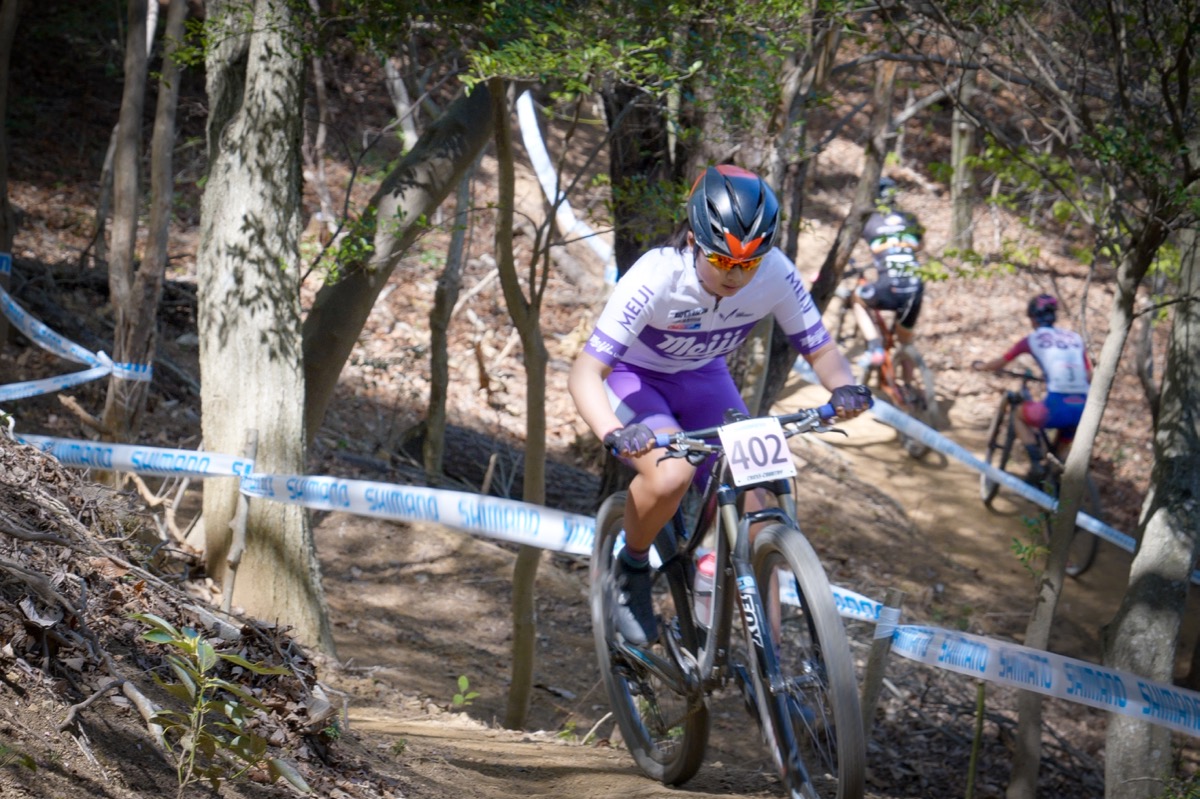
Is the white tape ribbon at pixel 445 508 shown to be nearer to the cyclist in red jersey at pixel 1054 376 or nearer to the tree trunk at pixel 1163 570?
the tree trunk at pixel 1163 570

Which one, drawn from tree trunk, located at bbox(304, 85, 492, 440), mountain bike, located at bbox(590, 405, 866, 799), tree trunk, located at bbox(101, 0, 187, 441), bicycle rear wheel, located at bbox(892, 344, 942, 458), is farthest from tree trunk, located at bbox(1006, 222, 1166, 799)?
bicycle rear wheel, located at bbox(892, 344, 942, 458)

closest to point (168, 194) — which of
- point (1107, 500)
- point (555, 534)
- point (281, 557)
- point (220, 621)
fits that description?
point (281, 557)

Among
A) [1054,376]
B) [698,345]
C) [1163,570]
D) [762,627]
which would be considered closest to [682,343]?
[698,345]

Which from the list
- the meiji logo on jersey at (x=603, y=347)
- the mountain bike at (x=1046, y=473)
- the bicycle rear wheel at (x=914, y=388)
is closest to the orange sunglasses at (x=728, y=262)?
the meiji logo on jersey at (x=603, y=347)

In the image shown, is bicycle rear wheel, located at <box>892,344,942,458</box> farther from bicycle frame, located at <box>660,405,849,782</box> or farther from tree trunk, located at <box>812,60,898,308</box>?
bicycle frame, located at <box>660,405,849,782</box>

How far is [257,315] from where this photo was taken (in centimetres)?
599

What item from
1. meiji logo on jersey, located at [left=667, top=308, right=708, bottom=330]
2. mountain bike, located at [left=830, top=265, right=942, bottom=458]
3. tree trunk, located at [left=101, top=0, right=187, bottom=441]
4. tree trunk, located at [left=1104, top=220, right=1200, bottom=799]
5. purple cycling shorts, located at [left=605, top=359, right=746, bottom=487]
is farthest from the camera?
mountain bike, located at [left=830, top=265, right=942, bottom=458]

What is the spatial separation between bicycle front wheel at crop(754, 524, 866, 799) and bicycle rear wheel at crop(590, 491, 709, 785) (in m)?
0.57

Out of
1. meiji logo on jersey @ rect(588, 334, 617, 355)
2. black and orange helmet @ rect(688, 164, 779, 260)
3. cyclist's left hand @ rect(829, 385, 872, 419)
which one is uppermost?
black and orange helmet @ rect(688, 164, 779, 260)

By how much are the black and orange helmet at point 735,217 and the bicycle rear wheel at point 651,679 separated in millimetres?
1153

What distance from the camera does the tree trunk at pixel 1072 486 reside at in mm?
5730

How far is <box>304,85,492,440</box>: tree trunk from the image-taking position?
21.6ft

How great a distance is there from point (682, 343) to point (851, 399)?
732 mm

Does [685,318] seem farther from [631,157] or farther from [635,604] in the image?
[631,157]
